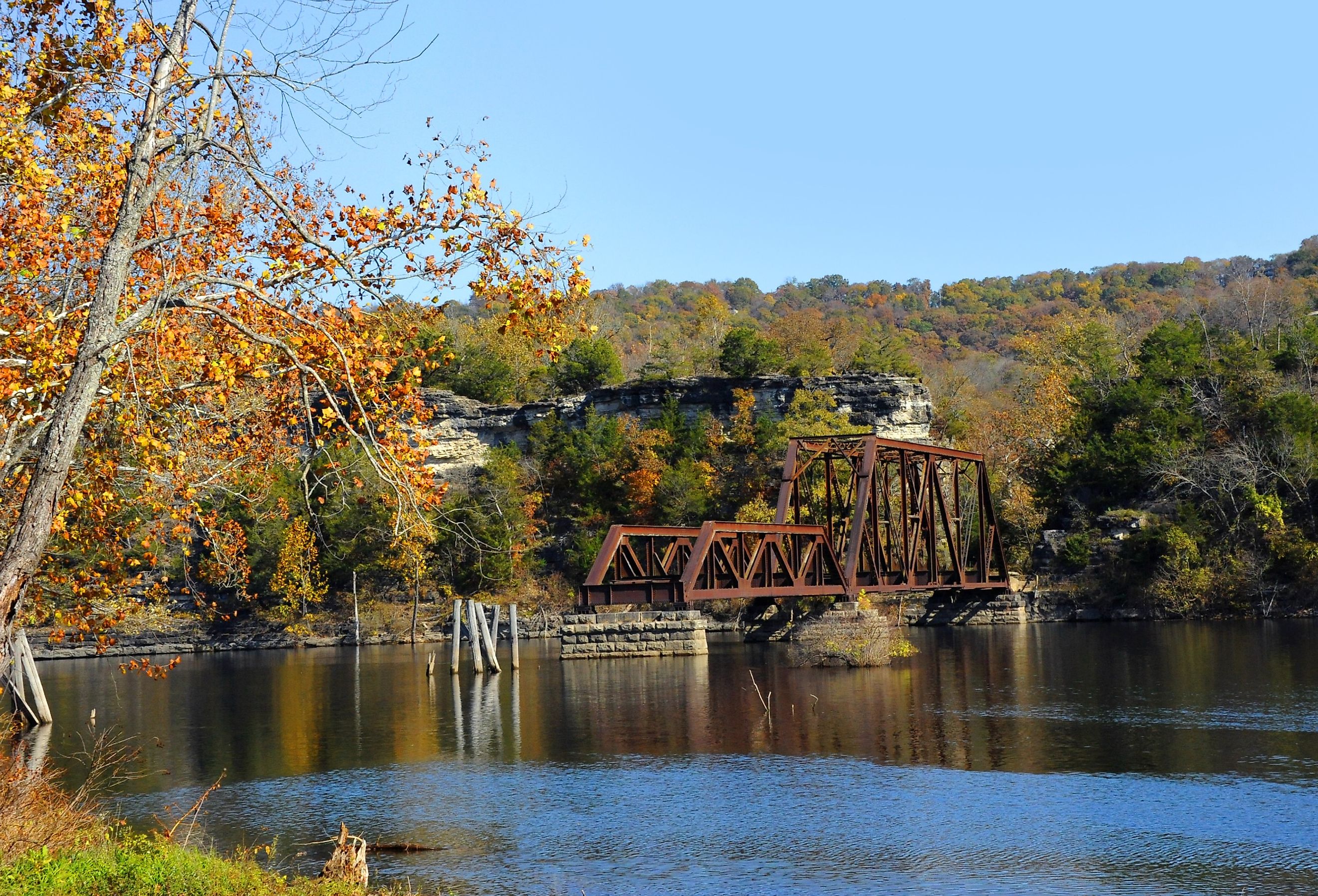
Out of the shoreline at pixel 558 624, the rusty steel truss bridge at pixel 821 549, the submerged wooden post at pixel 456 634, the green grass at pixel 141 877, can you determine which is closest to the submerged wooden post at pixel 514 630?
the submerged wooden post at pixel 456 634

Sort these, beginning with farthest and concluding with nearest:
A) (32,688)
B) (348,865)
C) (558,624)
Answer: (558,624), (32,688), (348,865)

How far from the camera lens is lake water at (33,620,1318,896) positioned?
1320 centimetres

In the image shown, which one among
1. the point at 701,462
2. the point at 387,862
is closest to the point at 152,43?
the point at 387,862

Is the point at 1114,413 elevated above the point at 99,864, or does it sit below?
above

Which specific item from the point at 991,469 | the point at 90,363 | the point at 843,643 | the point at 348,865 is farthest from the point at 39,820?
the point at 991,469

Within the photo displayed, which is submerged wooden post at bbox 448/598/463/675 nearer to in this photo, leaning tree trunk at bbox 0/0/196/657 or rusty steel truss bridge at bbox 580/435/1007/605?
rusty steel truss bridge at bbox 580/435/1007/605

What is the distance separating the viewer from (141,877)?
31.5ft

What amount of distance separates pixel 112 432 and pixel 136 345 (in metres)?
2.37

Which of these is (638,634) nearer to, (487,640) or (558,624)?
(487,640)

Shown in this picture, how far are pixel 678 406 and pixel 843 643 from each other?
40134mm

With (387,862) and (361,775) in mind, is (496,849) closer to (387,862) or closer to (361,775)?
(387,862)

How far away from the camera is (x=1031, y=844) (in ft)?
45.4

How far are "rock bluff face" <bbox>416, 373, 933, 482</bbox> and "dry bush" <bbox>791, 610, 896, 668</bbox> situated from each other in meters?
33.9

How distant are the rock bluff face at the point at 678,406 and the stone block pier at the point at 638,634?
108 feet
